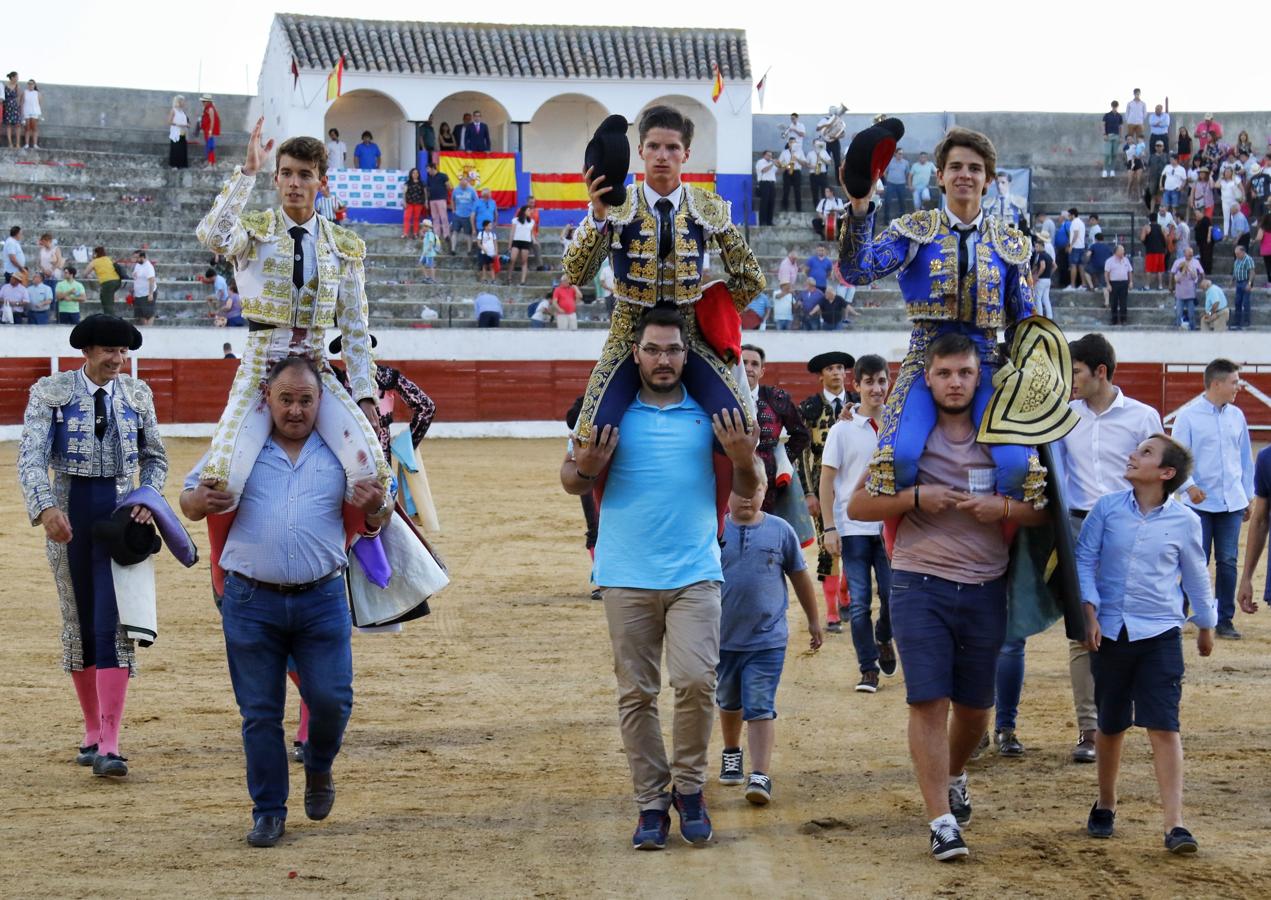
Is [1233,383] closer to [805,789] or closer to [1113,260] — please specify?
[805,789]

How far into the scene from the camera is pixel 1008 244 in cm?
579

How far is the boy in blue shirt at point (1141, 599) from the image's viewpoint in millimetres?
5680

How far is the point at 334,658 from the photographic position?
19.0 feet

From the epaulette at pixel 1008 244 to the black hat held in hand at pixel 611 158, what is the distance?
4.00 feet

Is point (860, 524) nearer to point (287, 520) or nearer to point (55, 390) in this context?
point (287, 520)

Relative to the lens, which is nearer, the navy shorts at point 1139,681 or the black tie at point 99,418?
the navy shorts at point 1139,681

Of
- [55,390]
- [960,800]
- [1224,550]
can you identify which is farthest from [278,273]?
[1224,550]

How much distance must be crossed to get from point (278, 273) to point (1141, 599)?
3.08 metres

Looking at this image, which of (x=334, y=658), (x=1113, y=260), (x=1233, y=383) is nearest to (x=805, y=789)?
(x=334, y=658)

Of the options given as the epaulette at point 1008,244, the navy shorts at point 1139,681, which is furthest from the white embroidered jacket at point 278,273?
the navy shorts at point 1139,681

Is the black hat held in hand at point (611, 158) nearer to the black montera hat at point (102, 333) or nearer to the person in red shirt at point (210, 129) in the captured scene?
the black montera hat at point (102, 333)

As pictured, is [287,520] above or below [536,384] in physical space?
above

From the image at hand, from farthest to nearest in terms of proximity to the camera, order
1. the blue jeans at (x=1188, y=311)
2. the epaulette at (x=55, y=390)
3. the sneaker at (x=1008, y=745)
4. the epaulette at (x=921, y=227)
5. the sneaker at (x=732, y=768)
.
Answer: the blue jeans at (x=1188, y=311)
the sneaker at (x=1008, y=745)
the epaulette at (x=55, y=390)
the sneaker at (x=732, y=768)
the epaulette at (x=921, y=227)

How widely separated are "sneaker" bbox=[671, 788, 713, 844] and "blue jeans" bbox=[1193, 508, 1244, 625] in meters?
5.62
